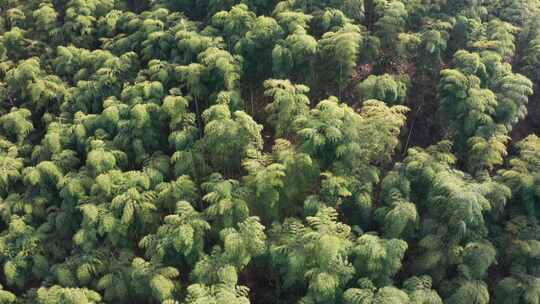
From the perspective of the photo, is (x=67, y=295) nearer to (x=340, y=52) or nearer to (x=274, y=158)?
(x=274, y=158)

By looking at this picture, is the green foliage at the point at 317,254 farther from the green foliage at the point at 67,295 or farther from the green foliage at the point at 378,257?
the green foliage at the point at 67,295

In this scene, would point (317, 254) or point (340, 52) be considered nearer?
point (317, 254)

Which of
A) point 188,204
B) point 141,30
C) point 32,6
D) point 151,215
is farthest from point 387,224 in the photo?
point 32,6

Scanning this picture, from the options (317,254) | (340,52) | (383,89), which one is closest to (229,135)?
(317,254)

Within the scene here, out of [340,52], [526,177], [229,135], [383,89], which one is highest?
[340,52]

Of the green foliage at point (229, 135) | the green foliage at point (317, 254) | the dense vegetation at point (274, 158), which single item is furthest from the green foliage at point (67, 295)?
the green foliage at point (229, 135)

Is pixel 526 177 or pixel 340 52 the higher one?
pixel 340 52

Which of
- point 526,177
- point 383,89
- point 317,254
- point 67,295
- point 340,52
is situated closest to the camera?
point 317,254

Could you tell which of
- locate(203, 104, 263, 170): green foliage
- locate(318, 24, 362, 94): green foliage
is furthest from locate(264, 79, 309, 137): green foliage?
locate(318, 24, 362, 94): green foliage
